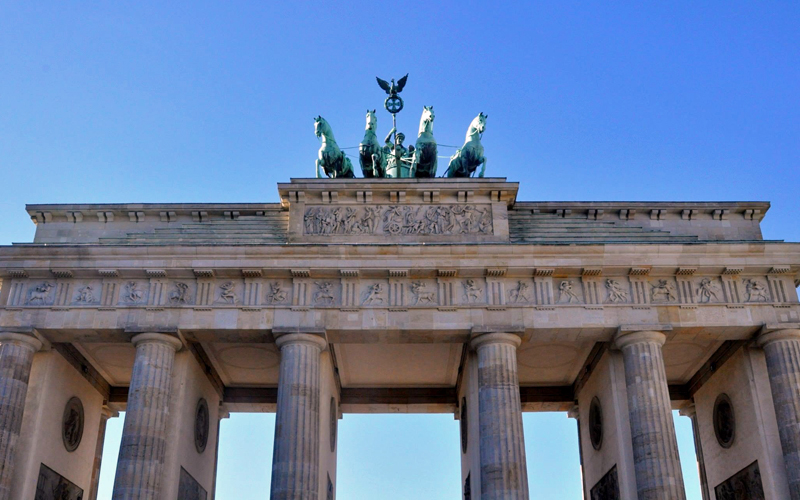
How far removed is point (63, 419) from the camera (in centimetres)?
2684

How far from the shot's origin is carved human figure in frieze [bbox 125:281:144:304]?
2522 centimetres

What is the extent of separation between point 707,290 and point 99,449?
2242 cm

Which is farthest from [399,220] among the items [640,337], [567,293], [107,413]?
[107,413]

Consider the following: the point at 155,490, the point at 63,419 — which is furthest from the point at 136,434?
the point at 63,419

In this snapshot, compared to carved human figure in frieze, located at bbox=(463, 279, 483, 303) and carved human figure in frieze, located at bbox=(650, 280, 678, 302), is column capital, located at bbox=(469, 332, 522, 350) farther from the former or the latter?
carved human figure in frieze, located at bbox=(650, 280, 678, 302)

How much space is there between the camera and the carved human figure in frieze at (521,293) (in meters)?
25.2

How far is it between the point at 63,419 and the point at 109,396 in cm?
425

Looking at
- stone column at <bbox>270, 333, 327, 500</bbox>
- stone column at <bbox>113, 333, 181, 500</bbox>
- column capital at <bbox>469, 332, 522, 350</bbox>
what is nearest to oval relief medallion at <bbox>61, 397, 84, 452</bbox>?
stone column at <bbox>113, 333, 181, 500</bbox>

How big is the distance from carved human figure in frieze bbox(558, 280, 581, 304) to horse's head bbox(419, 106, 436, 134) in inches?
303

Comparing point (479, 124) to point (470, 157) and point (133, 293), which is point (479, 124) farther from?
point (133, 293)

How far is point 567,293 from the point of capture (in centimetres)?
2536

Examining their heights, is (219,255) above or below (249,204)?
below

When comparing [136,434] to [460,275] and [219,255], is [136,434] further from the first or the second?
[460,275]

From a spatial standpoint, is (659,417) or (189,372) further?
(189,372)
